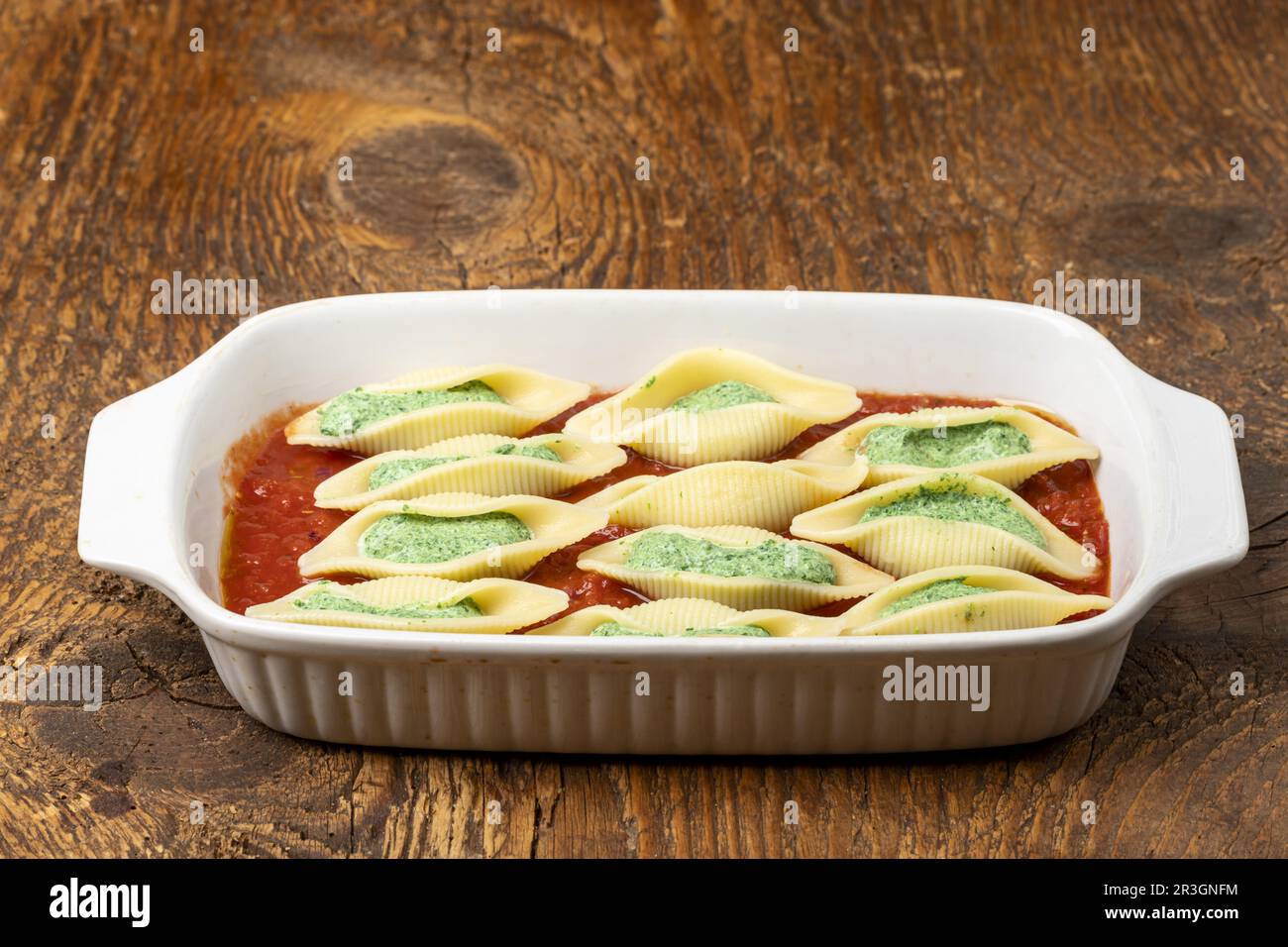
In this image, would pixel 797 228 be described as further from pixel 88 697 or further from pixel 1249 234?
pixel 88 697

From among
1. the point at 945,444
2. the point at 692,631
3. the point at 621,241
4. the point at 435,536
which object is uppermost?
the point at 621,241

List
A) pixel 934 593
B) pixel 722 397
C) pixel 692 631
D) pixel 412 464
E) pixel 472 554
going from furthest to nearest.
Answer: pixel 722 397
pixel 412 464
pixel 472 554
pixel 934 593
pixel 692 631

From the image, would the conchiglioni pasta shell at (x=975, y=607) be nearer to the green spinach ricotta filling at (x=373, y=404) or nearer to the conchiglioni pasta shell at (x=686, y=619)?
the conchiglioni pasta shell at (x=686, y=619)

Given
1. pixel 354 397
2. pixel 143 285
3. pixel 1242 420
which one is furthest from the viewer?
pixel 143 285

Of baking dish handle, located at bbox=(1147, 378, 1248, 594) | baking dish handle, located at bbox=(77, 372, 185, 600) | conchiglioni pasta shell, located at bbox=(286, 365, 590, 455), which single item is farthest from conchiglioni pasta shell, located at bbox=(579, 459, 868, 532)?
baking dish handle, located at bbox=(77, 372, 185, 600)

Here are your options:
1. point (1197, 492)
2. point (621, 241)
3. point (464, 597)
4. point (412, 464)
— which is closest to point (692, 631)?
point (464, 597)

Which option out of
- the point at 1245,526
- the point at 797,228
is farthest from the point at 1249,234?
the point at 1245,526

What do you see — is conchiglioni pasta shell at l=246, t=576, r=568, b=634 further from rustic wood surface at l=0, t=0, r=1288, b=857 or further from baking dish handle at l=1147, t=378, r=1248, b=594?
baking dish handle at l=1147, t=378, r=1248, b=594

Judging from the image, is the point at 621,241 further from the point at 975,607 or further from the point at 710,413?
the point at 975,607
